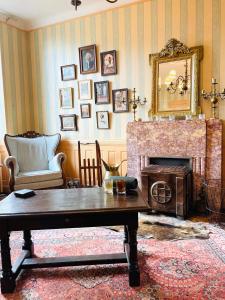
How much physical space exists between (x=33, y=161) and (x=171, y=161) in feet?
7.47

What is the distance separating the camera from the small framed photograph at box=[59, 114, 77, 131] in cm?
474

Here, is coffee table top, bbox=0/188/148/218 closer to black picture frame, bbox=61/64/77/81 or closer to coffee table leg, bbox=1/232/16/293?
coffee table leg, bbox=1/232/16/293

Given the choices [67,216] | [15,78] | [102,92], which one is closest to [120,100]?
[102,92]

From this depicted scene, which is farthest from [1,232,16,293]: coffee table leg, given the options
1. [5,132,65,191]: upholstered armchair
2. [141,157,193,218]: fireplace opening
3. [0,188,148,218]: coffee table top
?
[5,132,65,191]: upholstered armchair

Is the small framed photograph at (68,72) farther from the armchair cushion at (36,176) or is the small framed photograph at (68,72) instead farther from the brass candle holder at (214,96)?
the brass candle holder at (214,96)

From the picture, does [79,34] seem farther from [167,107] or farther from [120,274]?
[120,274]

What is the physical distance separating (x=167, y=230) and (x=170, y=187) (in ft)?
1.87

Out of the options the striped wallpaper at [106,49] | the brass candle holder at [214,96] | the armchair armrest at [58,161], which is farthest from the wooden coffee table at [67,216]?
the striped wallpaper at [106,49]

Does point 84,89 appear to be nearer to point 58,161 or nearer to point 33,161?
point 58,161

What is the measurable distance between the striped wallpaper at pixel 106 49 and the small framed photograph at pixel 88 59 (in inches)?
3.8

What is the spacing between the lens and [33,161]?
455 cm

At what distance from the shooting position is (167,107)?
3.91 metres

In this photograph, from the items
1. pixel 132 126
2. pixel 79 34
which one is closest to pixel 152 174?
pixel 132 126

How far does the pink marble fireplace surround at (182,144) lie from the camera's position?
3502 millimetres
